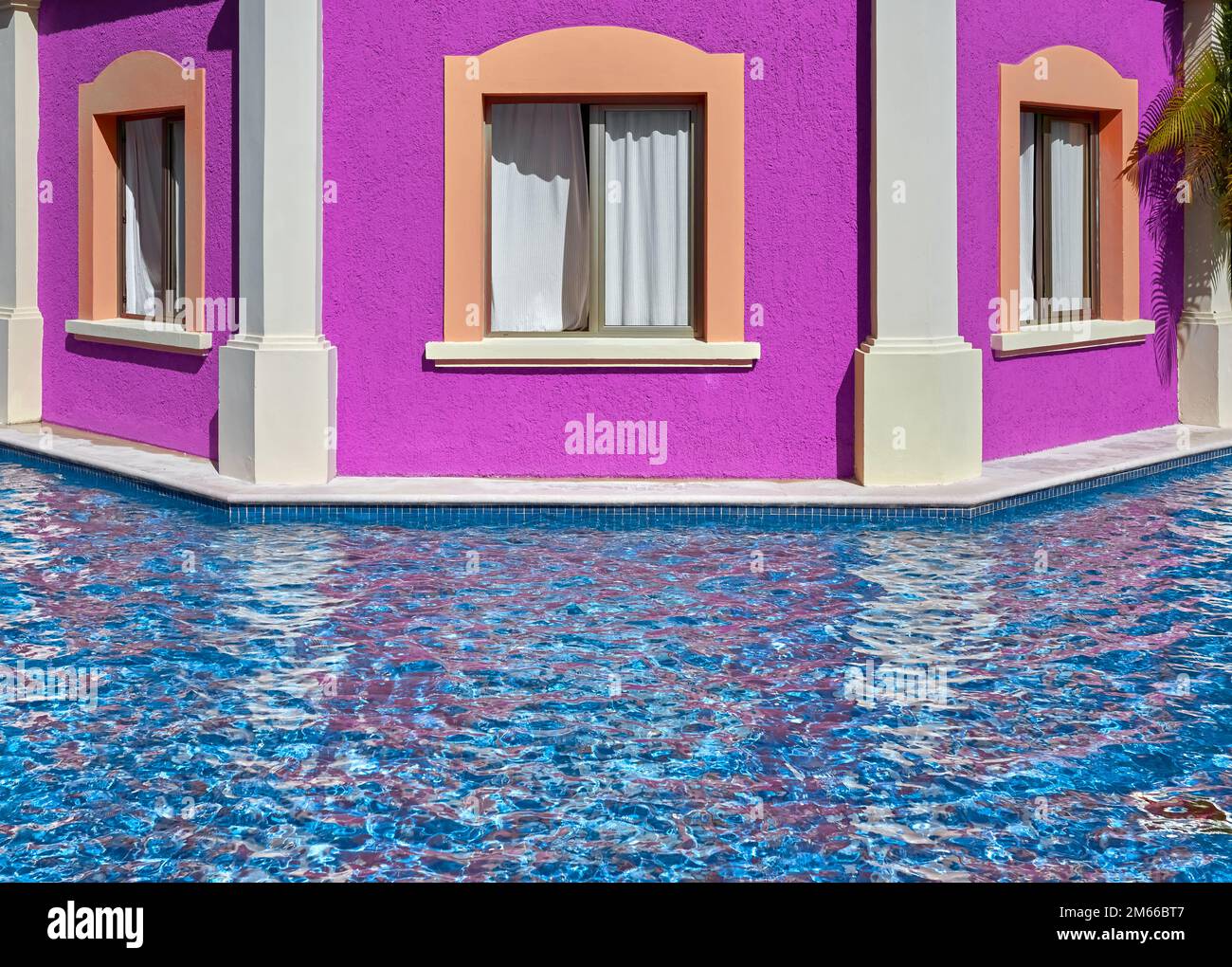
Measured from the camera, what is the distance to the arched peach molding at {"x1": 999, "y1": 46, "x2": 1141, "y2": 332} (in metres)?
13.3

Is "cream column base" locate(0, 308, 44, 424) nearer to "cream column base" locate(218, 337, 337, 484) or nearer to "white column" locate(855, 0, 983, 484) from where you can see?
"cream column base" locate(218, 337, 337, 484)

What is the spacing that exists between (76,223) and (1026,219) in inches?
351

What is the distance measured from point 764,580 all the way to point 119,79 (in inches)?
340

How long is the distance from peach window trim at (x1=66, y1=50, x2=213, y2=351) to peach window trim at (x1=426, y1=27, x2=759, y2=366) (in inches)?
94.4

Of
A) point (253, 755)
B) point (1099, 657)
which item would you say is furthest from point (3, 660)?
point (1099, 657)

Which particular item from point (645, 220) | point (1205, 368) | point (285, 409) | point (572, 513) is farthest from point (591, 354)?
point (1205, 368)

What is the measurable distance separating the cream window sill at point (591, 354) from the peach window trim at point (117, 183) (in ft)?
7.98

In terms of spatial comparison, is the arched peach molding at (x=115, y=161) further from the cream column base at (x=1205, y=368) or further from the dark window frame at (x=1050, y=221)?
the cream column base at (x=1205, y=368)

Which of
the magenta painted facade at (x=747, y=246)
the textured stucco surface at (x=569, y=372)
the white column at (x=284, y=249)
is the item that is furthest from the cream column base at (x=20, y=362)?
the textured stucco surface at (x=569, y=372)

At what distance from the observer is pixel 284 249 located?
12.0 m

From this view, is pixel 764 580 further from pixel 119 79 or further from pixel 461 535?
pixel 119 79

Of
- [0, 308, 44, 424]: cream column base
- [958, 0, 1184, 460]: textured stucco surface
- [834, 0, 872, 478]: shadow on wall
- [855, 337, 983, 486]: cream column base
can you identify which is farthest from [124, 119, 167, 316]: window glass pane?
[958, 0, 1184, 460]: textured stucco surface

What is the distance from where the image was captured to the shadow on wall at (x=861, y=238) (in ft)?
39.4
